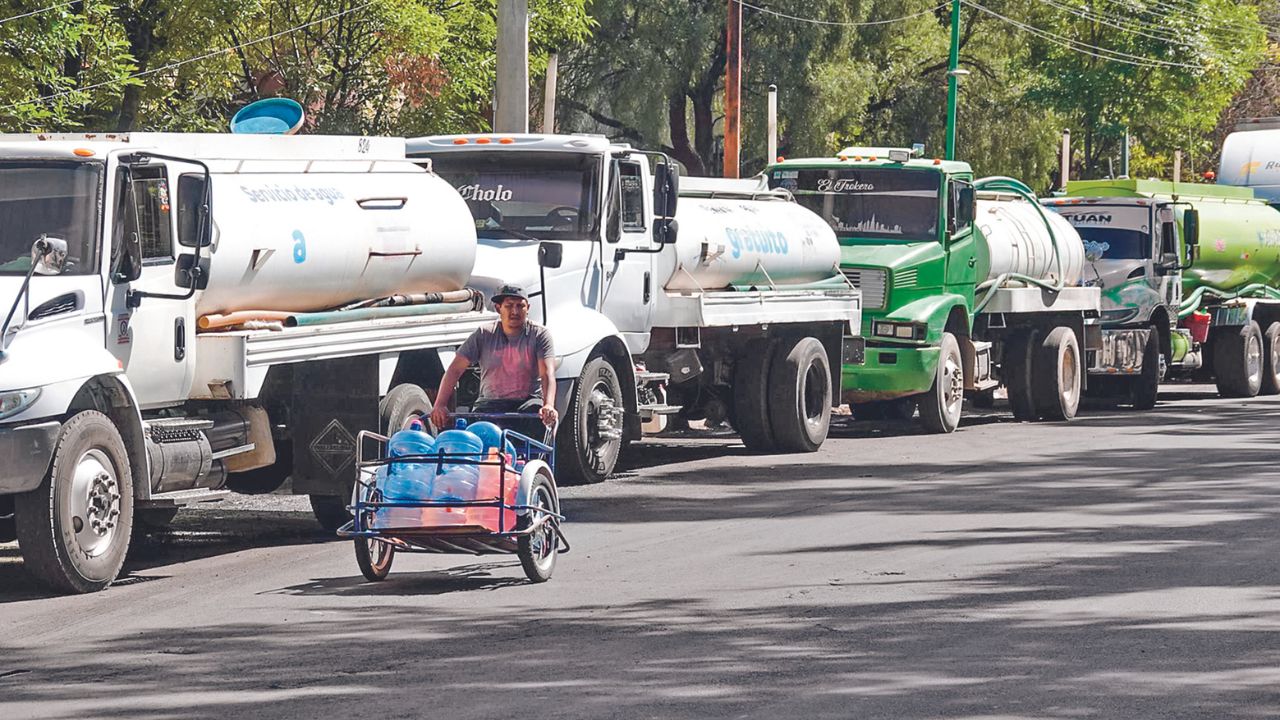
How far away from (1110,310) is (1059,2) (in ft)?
76.7

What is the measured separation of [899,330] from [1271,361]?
10903 mm

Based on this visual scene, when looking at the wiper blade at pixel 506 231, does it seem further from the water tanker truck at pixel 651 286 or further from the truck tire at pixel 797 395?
the truck tire at pixel 797 395

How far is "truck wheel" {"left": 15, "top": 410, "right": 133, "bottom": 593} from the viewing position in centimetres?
1033

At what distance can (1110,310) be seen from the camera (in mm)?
Answer: 26641

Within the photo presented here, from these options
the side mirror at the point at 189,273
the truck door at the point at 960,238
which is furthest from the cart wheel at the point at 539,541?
the truck door at the point at 960,238

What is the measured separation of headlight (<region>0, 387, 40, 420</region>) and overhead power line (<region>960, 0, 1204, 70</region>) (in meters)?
37.5

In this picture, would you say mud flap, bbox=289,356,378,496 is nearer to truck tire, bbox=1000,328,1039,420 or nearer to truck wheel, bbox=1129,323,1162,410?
truck tire, bbox=1000,328,1039,420

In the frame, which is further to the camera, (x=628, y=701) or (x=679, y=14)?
(x=679, y=14)

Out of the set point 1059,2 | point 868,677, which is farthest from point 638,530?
point 1059,2

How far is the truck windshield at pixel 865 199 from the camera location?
21.3 meters

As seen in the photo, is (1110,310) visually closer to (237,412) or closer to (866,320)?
(866,320)

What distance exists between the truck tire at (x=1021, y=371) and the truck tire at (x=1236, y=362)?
19.0 feet

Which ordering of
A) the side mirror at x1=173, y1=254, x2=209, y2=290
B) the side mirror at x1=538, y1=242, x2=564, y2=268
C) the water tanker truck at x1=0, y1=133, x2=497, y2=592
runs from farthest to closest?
the side mirror at x1=538, y1=242, x2=564, y2=268
the side mirror at x1=173, y1=254, x2=209, y2=290
the water tanker truck at x1=0, y1=133, x2=497, y2=592

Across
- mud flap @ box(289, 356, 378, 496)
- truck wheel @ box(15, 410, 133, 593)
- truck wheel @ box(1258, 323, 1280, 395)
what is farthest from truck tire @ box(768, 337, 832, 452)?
truck wheel @ box(1258, 323, 1280, 395)
